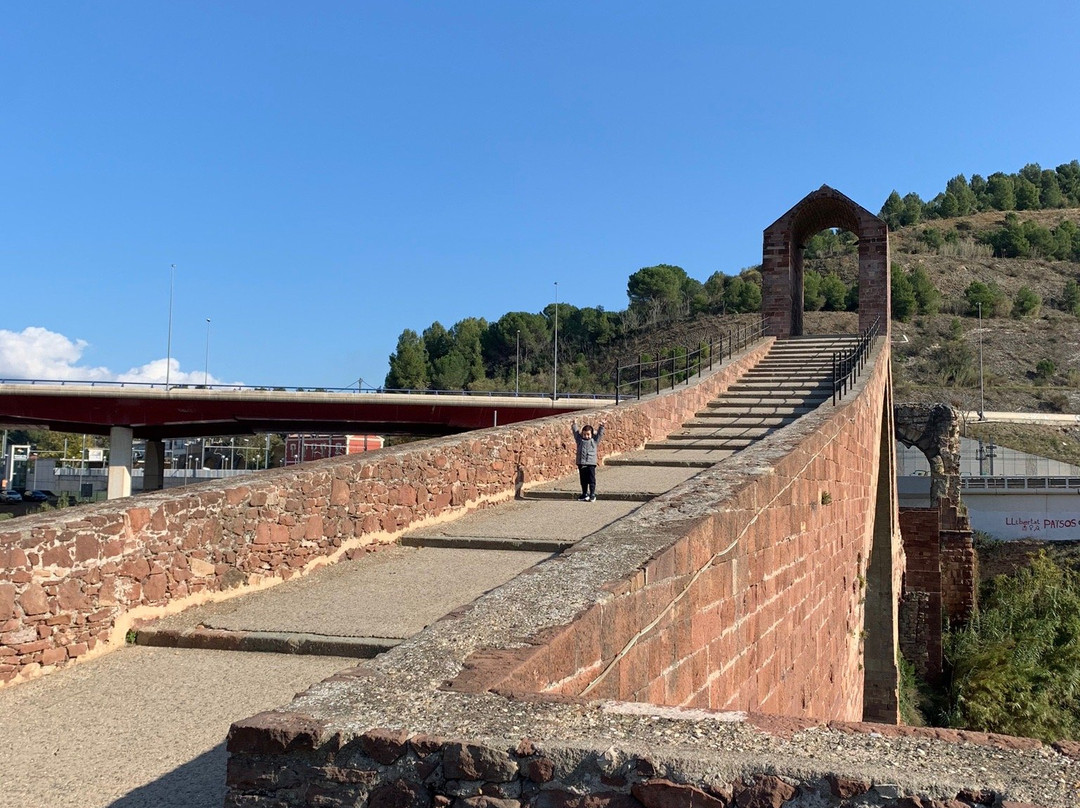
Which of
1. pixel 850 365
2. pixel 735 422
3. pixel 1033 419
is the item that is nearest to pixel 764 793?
pixel 735 422

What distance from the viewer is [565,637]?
316 centimetres

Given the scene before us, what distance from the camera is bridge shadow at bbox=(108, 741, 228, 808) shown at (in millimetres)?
3332

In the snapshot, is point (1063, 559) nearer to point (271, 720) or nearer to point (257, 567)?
point (257, 567)

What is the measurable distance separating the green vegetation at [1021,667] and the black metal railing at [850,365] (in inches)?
248

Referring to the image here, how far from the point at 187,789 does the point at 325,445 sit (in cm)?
5521

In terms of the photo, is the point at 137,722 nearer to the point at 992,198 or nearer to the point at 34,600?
the point at 34,600

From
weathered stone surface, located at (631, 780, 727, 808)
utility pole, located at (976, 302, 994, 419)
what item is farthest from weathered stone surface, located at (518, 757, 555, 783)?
utility pole, located at (976, 302, 994, 419)

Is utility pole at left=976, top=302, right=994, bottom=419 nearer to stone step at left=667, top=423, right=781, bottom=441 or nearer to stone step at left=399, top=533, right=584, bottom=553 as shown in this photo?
stone step at left=667, top=423, right=781, bottom=441

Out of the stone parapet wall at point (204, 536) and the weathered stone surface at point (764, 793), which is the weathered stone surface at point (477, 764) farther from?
the stone parapet wall at point (204, 536)

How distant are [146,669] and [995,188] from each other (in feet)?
412

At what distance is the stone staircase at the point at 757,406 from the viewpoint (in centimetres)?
1223

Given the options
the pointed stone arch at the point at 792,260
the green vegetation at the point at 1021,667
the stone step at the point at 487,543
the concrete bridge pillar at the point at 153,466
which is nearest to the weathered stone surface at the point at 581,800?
the stone step at the point at 487,543

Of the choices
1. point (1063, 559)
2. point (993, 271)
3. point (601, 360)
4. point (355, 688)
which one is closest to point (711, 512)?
point (355, 688)

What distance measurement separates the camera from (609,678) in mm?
3490
